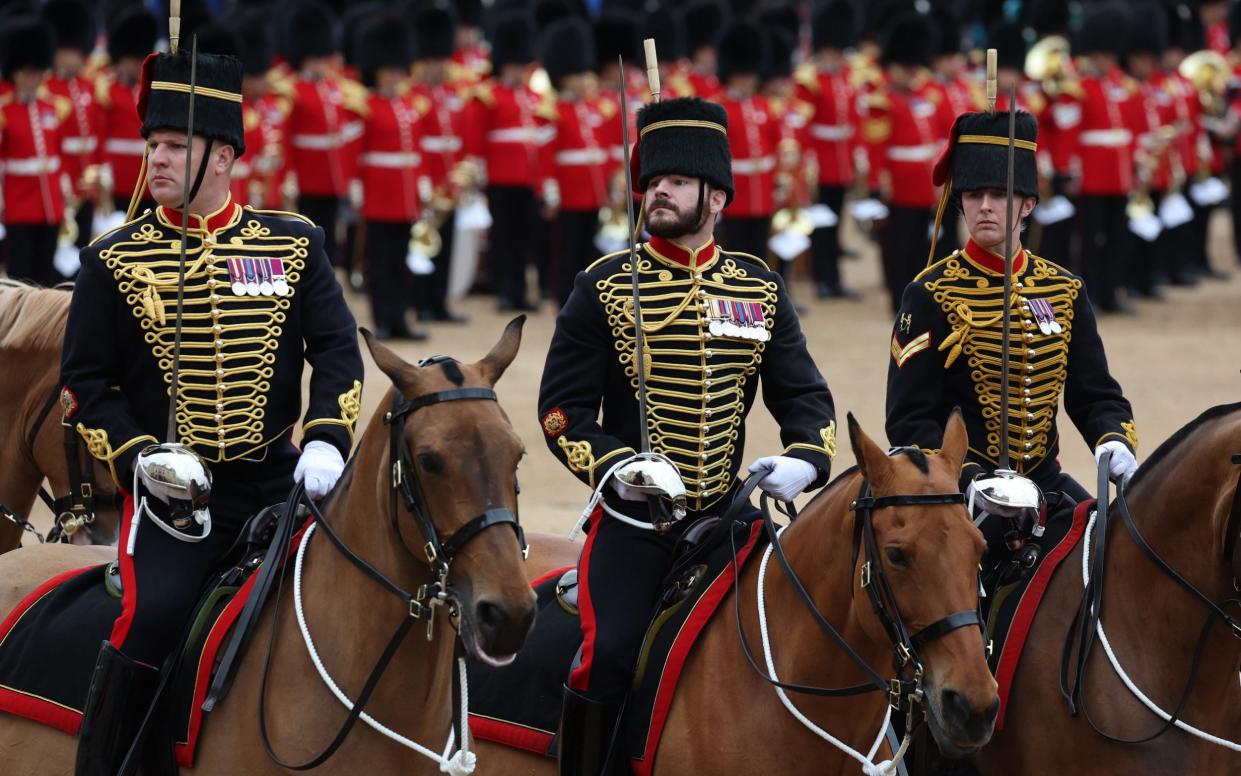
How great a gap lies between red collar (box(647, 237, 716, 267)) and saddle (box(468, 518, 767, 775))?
0.64 meters

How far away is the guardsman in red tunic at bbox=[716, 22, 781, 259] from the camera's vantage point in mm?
14695

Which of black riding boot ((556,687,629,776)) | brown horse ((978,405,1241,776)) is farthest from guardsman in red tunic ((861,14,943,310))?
black riding boot ((556,687,629,776))

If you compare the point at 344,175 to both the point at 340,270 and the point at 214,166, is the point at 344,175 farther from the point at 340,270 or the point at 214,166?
the point at 214,166

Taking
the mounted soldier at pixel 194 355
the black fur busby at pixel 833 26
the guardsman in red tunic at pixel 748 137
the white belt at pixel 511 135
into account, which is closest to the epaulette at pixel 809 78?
the black fur busby at pixel 833 26

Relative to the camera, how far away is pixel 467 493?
12.2ft

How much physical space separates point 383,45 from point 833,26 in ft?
14.1

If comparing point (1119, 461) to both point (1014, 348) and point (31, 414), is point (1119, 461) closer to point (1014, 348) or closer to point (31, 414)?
point (1014, 348)

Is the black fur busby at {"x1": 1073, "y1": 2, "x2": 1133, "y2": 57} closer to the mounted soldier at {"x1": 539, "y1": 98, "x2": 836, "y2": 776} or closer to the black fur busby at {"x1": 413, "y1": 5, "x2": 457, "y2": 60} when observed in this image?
the black fur busby at {"x1": 413, "y1": 5, "x2": 457, "y2": 60}

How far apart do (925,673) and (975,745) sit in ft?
0.55

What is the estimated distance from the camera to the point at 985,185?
205 inches

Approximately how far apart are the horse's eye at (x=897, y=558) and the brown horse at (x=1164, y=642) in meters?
0.97

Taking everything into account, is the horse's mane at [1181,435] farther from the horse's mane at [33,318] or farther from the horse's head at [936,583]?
the horse's mane at [33,318]

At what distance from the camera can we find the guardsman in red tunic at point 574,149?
14.7 metres

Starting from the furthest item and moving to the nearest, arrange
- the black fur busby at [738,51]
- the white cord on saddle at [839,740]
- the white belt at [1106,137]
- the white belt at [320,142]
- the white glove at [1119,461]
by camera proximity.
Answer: the white belt at [1106,137] < the black fur busby at [738,51] < the white belt at [320,142] < the white glove at [1119,461] < the white cord on saddle at [839,740]
